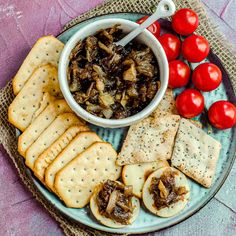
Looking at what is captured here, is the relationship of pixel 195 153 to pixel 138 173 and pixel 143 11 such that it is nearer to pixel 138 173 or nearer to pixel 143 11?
pixel 138 173

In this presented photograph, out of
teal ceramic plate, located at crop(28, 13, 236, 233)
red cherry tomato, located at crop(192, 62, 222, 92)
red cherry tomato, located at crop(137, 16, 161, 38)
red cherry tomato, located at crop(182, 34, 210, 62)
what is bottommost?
teal ceramic plate, located at crop(28, 13, 236, 233)

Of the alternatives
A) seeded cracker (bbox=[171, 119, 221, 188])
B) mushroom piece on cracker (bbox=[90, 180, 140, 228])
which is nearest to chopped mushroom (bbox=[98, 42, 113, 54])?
seeded cracker (bbox=[171, 119, 221, 188])

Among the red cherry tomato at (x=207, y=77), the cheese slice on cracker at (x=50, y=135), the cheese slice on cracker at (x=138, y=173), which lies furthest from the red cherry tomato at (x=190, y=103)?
the cheese slice on cracker at (x=50, y=135)

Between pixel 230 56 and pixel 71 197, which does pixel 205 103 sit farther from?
pixel 71 197

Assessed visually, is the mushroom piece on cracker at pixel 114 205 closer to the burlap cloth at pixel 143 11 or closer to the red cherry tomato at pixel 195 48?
the burlap cloth at pixel 143 11

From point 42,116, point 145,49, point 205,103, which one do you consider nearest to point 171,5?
point 145,49

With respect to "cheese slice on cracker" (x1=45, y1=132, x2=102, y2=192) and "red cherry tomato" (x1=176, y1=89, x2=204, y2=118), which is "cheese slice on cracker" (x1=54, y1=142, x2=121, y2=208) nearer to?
"cheese slice on cracker" (x1=45, y1=132, x2=102, y2=192)

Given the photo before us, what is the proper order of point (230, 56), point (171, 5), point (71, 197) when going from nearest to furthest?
point (171, 5), point (71, 197), point (230, 56)
